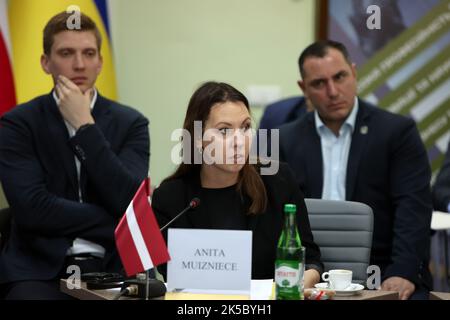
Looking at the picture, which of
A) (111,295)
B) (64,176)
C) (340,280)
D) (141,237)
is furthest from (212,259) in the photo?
(64,176)

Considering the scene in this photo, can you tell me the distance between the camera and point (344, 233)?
336cm

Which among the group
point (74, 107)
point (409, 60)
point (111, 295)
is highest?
point (409, 60)

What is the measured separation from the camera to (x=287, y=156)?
407 cm

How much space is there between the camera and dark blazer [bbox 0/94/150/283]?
3475mm

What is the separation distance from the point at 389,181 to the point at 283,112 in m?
1.73

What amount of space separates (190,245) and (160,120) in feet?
12.3

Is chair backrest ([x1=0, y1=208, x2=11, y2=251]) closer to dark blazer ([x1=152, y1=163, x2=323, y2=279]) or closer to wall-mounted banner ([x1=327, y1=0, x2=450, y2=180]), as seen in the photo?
dark blazer ([x1=152, y1=163, x2=323, y2=279])

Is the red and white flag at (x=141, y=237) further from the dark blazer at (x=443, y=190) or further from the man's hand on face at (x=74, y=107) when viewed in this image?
the dark blazer at (x=443, y=190)

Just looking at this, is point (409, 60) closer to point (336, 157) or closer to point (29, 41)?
point (336, 157)

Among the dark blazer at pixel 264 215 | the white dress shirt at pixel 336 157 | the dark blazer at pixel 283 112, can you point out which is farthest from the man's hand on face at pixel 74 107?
the dark blazer at pixel 283 112

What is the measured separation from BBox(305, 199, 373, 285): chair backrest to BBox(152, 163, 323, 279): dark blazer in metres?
0.34

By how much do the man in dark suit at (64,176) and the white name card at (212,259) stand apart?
1206mm
